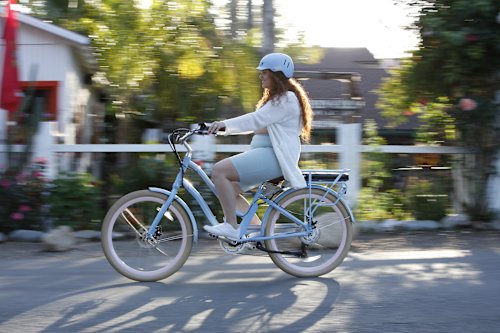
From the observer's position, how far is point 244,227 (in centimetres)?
538

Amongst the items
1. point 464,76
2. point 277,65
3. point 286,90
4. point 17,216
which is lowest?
point 17,216

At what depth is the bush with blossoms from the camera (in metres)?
7.69

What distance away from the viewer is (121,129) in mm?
12469

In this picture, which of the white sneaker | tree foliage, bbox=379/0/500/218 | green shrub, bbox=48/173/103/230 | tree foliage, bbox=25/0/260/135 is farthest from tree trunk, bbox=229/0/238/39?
the white sneaker

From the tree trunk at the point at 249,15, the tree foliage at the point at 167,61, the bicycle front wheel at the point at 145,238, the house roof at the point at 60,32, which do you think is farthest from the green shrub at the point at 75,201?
the tree trunk at the point at 249,15

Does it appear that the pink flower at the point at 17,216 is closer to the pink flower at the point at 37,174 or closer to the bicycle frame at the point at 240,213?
the pink flower at the point at 37,174

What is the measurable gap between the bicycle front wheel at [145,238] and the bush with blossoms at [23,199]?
2.71 m

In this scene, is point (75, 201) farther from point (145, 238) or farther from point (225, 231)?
point (225, 231)

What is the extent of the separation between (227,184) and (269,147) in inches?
17.7

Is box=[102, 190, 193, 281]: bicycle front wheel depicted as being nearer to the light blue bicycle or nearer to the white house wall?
the light blue bicycle

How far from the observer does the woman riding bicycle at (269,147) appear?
5258mm

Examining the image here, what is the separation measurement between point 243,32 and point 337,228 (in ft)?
28.5

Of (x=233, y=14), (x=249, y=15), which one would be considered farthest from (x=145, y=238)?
(x=249, y=15)

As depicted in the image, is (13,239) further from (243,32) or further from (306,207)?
(243,32)
